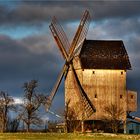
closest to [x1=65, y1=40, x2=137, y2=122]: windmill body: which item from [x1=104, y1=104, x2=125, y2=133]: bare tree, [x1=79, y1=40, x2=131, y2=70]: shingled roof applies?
[x1=79, y1=40, x2=131, y2=70]: shingled roof

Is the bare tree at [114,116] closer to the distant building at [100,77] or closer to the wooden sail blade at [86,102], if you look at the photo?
the distant building at [100,77]

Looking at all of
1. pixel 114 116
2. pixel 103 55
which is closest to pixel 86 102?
pixel 114 116

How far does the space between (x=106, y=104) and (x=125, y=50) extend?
23.7 ft

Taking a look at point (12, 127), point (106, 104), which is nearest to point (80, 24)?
point (106, 104)

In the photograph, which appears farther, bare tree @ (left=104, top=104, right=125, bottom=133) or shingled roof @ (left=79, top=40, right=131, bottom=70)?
shingled roof @ (left=79, top=40, right=131, bottom=70)

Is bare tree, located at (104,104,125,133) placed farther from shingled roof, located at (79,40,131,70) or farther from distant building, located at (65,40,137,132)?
shingled roof, located at (79,40,131,70)

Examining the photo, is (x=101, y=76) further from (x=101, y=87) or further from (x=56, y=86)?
(x=56, y=86)

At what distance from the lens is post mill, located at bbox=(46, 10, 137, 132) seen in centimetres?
7238

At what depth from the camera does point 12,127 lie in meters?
73.3

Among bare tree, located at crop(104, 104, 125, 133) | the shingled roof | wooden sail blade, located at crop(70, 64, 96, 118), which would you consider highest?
the shingled roof

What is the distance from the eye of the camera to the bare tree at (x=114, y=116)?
7169cm

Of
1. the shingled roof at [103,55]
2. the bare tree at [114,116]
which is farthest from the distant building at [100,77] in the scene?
the bare tree at [114,116]

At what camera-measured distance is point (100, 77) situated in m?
72.5

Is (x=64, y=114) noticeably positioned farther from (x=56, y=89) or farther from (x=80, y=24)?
(x=80, y=24)
